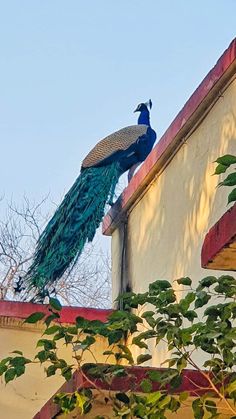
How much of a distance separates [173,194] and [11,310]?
124cm

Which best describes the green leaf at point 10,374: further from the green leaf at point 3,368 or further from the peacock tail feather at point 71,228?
the peacock tail feather at point 71,228

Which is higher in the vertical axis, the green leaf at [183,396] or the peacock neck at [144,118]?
the peacock neck at [144,118]

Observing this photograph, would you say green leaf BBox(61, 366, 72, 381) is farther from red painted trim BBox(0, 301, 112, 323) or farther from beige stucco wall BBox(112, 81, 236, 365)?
red painted trim BBox(0, 301, 112, 323)

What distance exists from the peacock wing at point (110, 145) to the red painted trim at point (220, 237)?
12.9 ft

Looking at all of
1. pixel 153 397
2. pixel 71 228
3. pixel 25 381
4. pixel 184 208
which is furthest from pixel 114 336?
pixel 71 228

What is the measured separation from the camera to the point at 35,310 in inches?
206

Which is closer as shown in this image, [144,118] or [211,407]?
[211,407]

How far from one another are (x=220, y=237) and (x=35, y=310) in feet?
10.4

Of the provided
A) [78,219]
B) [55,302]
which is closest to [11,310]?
[78,219]

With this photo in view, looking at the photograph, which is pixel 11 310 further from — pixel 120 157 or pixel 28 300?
pixel 120 157

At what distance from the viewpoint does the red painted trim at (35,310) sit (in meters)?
5.22

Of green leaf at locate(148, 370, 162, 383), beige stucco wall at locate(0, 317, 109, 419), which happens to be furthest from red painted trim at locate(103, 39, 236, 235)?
green leaf at locate(148, 370, 162, 383)

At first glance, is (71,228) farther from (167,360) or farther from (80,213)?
(167,360)

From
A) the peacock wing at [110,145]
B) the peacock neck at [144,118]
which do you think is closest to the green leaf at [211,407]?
the peacock wing at [110,145]
